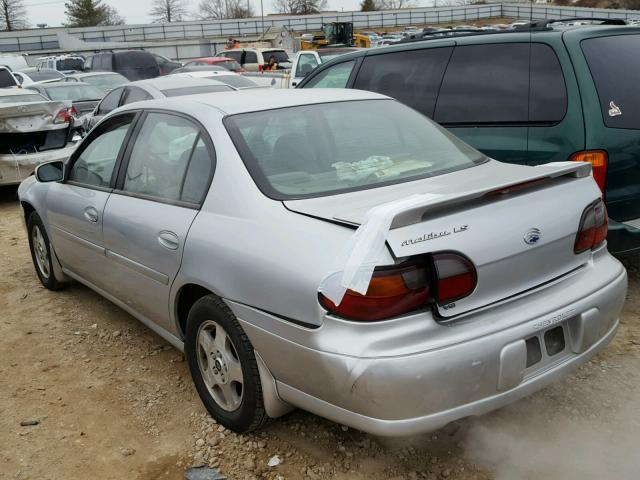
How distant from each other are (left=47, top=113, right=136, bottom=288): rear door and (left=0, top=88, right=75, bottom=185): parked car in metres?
4.35

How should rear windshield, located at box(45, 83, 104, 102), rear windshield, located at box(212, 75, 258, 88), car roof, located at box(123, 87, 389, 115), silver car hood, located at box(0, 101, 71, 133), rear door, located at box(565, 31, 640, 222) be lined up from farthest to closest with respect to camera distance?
rear windshield, located at box(45, 83, 104, 102), rear windshield, located at box(212, 75, 258, 88), silver car hood, located at box(0, 101, 71, 133), rear door, located at box(565, 31, 640, 222), car roof, located at box(123, 87, 389, 115)

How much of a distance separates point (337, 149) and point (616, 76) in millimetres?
2117

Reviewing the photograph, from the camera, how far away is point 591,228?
2797mm

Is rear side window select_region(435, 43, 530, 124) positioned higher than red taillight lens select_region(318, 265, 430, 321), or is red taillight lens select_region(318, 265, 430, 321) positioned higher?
rear side window select_region(435, 43, 530, 124)

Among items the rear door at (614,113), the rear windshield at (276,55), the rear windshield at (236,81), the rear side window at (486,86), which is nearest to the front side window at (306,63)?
the rear windshield at (236,81)

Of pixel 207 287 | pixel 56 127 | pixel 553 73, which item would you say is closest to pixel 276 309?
pixel 207 287

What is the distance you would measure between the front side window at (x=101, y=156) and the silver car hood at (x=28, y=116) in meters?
4.56

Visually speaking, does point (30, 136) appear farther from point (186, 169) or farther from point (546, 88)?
point (546, 88)

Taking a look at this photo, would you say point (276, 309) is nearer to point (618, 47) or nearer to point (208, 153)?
point (208, 153)

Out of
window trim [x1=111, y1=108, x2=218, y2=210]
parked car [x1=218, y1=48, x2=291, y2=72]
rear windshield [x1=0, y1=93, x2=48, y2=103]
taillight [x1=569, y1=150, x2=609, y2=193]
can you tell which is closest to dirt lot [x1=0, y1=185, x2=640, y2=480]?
taillight [x1=569, y1=150, x2=609, y2=193]

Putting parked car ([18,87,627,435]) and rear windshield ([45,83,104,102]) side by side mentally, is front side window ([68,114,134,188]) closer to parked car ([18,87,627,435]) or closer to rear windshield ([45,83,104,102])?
parked car ([18,87,627,435])

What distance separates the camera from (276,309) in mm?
2469

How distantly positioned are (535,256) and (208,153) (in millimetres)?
1573

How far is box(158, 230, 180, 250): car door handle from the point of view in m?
3.05
